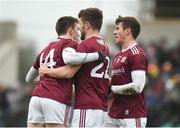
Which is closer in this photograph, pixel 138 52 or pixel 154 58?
pixel 138 52

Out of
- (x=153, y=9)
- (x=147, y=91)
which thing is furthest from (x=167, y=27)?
(x=147, y=91)

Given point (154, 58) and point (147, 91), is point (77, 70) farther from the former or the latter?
point (154, 58)

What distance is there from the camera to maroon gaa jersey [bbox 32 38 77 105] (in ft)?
32.9

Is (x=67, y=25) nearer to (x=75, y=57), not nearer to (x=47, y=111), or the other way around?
(x=75, y=57)

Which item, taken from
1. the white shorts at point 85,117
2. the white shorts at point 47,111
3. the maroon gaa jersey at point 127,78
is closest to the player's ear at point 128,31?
the maroon gaa jersey at point 127,78

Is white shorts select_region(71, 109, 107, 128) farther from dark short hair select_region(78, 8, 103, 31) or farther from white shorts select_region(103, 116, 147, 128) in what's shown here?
dark short hair select_region(78, 8, 103, 31)

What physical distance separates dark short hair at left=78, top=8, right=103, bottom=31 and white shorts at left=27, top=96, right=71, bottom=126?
105 cm

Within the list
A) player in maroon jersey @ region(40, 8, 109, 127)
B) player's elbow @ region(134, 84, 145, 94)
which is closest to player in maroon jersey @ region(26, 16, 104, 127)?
player in maroon jersey @ region(40, 8, 109, 127)

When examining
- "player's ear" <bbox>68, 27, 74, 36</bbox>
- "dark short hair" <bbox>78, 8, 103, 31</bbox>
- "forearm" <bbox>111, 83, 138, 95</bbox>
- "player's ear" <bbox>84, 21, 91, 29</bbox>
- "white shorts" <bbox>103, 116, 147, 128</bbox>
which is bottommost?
"white shorts" <bbox>103, 116, 147, 128</bbox>

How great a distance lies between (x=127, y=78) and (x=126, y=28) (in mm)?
620

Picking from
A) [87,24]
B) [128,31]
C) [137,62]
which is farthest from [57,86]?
[128,31]

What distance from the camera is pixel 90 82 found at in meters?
10.1

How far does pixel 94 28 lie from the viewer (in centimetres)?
1024

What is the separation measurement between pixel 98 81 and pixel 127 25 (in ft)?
2.76
